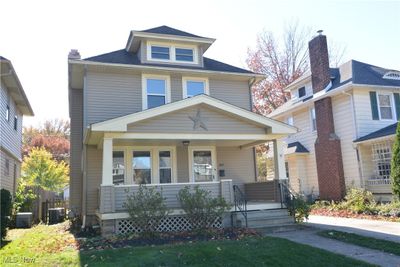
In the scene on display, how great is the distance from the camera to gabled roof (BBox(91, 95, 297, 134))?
10.9 meters

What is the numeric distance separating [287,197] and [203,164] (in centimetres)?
393

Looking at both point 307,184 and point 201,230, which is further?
point 307,184

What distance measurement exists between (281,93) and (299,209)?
22.0 metres

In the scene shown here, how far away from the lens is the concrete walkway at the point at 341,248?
7.71 m

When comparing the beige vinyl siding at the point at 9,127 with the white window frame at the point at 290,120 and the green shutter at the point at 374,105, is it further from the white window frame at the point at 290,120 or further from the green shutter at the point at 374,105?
the green shutter at the point at 374,105

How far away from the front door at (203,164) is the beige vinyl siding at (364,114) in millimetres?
7932

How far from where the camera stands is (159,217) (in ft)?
34.3

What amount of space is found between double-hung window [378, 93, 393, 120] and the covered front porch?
7840 mm

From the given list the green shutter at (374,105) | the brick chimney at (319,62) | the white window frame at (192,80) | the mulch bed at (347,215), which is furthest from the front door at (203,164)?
the brick chimney at (319,62)

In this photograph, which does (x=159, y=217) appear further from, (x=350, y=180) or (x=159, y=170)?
(x=350, y=180)

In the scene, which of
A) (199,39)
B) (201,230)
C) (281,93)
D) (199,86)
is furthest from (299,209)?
(281,93)

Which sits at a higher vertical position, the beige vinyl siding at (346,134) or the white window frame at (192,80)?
the white window frame at (192,80)

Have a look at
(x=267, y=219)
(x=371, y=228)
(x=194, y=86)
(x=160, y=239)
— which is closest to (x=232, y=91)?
(x=194, y=86)

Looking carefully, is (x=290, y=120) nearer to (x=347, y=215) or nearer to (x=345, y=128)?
(x=345, y=128)
